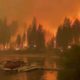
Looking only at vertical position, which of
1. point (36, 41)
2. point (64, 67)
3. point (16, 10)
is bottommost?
point (64, 67)


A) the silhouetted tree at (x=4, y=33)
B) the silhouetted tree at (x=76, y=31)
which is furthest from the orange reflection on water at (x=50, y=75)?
the silhouetted tree at (x=4, y=33)

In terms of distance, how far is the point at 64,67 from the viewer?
3.41m

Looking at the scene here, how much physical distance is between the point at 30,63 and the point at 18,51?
0.17 m

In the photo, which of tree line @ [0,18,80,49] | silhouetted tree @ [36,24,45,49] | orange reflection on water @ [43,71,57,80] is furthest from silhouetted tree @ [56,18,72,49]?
orange reflection on water @ [43,71,57,80]

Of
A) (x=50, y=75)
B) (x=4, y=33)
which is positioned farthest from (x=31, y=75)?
(x=4, y=33)

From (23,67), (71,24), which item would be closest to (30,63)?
(23,67)

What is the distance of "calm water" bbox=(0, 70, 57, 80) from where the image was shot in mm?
3379

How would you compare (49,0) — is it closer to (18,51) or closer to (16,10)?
(16,10)

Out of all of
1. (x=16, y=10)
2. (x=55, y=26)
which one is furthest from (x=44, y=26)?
(x=16, y=10)

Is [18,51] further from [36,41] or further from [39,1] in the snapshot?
[39,1]

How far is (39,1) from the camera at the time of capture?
3562 mm

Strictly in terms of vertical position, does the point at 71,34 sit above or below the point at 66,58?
above

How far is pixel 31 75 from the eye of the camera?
3.40 m

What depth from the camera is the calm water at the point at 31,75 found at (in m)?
3.38
